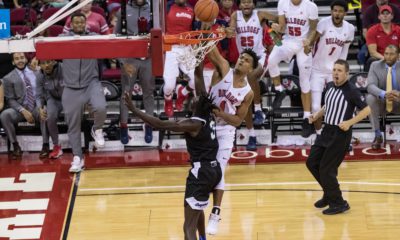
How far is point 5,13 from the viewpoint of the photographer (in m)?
7.91

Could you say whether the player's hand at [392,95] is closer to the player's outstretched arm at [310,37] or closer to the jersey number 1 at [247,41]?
the player's outstretched arm at [310,37]

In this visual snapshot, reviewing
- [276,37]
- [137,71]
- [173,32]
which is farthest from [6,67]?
[276,37]

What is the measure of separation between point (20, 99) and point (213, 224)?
4522 mm

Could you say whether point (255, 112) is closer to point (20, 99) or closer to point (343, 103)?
point (343, 103)

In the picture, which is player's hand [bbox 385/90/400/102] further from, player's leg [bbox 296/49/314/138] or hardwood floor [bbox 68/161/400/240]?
player's leg [bbox 296/49/314/138]

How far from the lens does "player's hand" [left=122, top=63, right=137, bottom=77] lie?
12129mm

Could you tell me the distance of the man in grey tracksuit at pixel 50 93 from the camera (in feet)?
42.5

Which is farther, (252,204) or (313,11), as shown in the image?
(313,11)

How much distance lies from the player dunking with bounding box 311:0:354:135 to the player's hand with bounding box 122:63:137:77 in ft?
8.28

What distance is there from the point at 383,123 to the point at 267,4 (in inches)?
127

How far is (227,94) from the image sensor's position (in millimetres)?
10102

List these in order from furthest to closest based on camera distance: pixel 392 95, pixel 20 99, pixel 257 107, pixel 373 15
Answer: pixel 373 15, pixel 257 107, pixel 20 99, pixel 392 95

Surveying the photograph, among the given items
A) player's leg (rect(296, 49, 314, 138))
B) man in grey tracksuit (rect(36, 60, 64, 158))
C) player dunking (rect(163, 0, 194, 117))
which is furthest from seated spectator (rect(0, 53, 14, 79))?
player's leg (rect(296, 49, 314, 138))

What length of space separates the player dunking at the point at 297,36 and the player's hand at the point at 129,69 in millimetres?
1898
